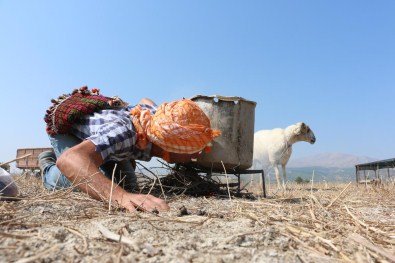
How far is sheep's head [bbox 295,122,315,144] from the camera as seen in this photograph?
9.66m

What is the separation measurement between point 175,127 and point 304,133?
7935 millimetres

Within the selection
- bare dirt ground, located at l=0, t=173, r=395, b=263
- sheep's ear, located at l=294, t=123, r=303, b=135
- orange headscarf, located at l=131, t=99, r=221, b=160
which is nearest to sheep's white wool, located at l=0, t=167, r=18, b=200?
bare dirt ground, located at l=0, t=173, r=395, b=263

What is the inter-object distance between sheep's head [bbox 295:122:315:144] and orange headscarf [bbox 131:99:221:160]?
750 centimetres

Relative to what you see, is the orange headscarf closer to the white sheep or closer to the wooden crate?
the white sheep

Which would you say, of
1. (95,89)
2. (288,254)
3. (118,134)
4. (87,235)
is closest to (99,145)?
(118,134)

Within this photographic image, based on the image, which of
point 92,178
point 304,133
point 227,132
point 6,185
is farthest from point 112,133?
point 304,133

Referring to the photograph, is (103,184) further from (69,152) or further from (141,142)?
(141,142)

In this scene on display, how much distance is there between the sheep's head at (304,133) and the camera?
380 inches

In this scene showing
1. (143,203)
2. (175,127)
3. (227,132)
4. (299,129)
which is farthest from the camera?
(299,129)

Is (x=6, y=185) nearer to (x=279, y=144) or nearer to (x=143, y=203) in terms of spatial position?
(x=143, y=203)

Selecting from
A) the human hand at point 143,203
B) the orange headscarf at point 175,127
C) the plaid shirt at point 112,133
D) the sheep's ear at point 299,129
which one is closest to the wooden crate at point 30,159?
the sheep's ear at point 299,129

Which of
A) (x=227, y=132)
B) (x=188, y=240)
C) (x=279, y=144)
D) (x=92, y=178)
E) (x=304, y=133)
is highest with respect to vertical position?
(x=304, y=133)

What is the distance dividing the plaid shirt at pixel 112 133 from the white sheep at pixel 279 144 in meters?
7.18

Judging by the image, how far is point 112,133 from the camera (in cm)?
232
